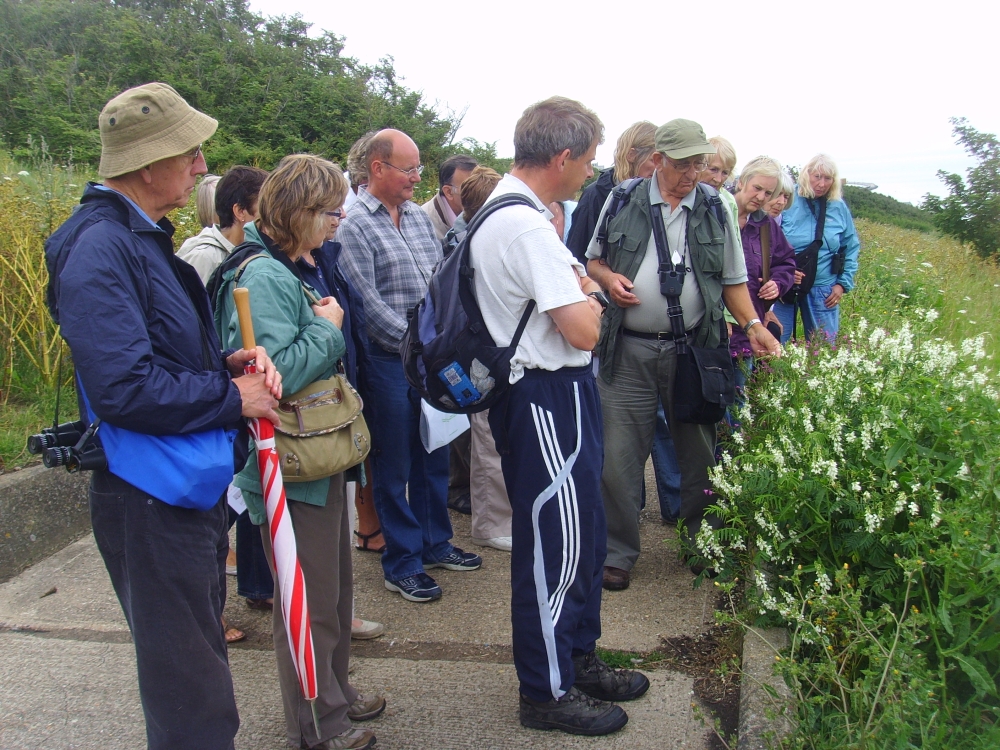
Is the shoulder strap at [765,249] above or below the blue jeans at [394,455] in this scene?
above

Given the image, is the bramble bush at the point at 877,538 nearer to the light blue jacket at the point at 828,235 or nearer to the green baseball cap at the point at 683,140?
the green baseball cap at the point at 683,140

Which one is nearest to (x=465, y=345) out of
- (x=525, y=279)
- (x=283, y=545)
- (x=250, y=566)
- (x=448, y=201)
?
(x=525, y=279)

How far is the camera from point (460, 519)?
16.8 ft

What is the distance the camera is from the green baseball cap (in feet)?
11.9

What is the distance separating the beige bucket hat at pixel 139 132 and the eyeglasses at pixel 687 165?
7.36ft

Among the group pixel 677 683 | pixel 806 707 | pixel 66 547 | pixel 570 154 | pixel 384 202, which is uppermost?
pixel 570 154

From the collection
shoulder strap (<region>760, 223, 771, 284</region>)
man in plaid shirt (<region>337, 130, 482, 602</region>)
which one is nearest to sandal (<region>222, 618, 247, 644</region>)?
man in plaid shirt (<region>337, 130, 482, 602</region>)

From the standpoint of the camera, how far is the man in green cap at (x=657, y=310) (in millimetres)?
3748

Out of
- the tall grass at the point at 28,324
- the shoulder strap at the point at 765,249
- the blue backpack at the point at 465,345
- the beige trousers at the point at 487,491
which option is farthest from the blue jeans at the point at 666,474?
the tall grass at the point at 28,324

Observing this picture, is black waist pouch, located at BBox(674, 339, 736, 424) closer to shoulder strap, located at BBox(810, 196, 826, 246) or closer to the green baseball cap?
the green baseball cap

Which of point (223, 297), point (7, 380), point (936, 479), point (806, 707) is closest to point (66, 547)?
point (7, 380)

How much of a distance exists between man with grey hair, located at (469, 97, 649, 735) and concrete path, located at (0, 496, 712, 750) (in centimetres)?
25

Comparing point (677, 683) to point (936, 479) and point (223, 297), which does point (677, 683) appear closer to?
point (936, 479)

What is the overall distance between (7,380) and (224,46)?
1440 centimetres
